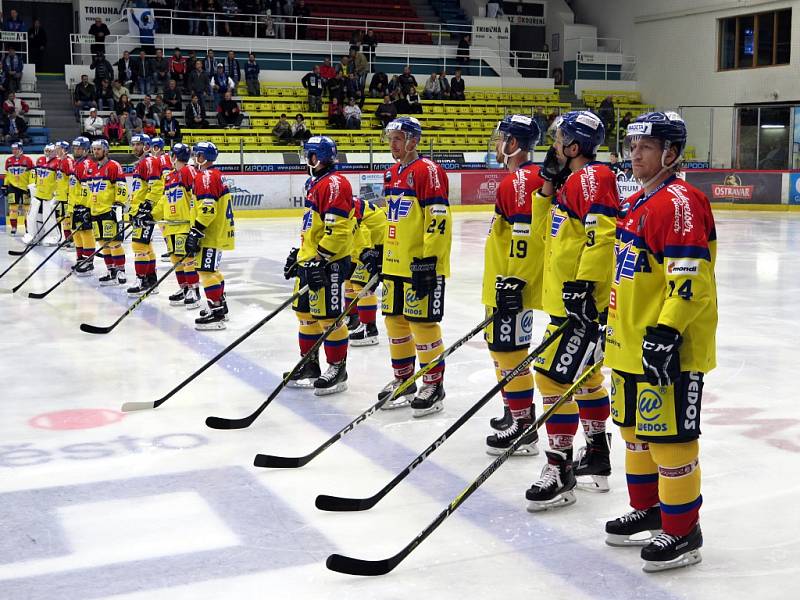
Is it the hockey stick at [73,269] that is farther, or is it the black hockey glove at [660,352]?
the hockey stick at [73,269]

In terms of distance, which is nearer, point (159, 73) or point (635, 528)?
point (635, 528)

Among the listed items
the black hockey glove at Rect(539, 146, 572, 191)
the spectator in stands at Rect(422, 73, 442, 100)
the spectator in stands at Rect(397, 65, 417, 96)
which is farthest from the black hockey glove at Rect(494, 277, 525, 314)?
the spectator in stands at Rect(422, 73, 442, 100)

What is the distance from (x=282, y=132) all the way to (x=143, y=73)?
3.39 metres

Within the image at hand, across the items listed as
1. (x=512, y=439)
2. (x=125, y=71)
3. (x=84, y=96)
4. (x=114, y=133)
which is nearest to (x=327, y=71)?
(x=125, y=71)

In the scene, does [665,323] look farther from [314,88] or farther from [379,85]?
[379,85]

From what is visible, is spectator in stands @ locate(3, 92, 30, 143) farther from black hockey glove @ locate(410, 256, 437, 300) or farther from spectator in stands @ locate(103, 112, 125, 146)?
black hockey glove @ locate(410, 256, 437, 300)

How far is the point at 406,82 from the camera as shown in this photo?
2319cm

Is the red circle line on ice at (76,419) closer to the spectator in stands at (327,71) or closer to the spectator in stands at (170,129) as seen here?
the spectator in stands at (170,129)

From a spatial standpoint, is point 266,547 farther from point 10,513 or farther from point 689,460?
point 689,460

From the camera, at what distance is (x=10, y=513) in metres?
3.95

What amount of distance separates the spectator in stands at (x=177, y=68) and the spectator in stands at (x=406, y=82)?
17.0 ft

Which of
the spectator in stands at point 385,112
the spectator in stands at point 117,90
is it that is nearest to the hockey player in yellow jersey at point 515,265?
the spectator in stands at point 117,90

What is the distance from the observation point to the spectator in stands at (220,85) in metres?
21.2

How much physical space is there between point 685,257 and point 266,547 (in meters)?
1.85
